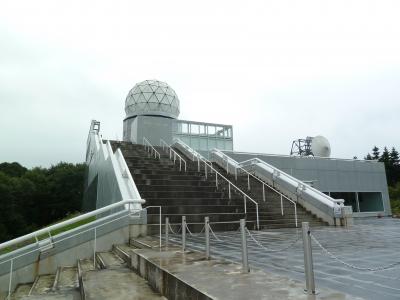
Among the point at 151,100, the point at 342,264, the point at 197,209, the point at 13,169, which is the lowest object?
the point at 342,264

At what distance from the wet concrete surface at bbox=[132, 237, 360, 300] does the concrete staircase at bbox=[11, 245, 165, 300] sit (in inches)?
19.2

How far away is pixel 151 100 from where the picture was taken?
105 ft

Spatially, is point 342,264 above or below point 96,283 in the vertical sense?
above

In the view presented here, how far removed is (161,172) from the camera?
1469 cm

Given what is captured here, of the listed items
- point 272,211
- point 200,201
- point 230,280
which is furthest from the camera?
point 272,211

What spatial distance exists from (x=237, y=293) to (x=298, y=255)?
2981 millimetres

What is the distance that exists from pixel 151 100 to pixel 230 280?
29.1 metres

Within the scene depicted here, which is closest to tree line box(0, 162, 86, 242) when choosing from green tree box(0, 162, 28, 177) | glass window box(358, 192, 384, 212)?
green tree box(0, 162, 28, 177)

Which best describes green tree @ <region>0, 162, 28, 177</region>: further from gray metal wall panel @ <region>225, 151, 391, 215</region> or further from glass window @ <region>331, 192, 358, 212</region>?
glass window @ <region>331, 192, 358, 212</region>

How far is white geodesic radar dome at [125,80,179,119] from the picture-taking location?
31.9 m

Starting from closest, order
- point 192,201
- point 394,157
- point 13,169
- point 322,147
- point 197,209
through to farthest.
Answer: point 197,209, point 192,201, point 322,147, point 13,169, point 394,157

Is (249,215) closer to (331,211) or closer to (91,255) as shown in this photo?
(331,211)

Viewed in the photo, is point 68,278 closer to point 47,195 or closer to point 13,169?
point 47,195

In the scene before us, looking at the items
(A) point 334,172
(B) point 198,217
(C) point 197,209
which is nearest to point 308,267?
(B) point 198,217
